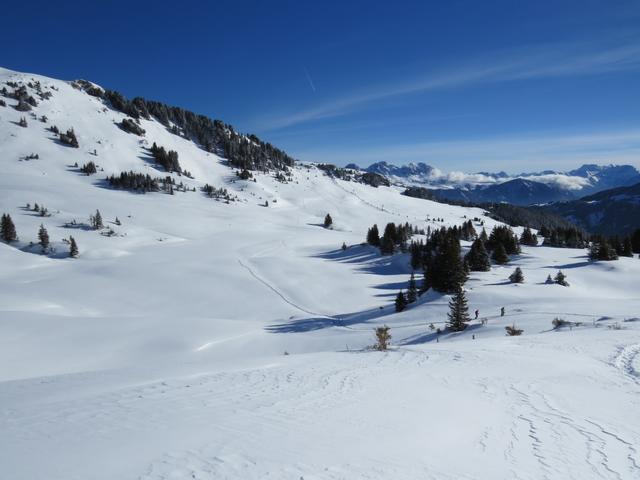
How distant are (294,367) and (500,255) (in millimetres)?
52103

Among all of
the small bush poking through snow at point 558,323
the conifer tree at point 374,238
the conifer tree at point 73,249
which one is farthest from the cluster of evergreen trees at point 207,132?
the small bush poking through snow at point 558,323

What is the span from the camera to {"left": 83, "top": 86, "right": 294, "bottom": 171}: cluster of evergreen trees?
16100 centimetres

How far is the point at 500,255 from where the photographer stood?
5675 cm

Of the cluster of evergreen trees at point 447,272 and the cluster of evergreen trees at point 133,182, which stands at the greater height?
the cluster of evergreen trees at point 133,182

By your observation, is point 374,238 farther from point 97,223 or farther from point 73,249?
point 97,223

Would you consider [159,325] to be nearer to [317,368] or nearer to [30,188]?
[317,368]

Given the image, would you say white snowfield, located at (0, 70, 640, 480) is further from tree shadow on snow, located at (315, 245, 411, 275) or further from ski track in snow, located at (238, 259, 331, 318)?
tree shadow on snow, located at (315, 245, 411, 275)

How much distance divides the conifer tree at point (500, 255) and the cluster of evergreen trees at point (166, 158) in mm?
112332

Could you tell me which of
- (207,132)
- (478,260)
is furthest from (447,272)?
(207,132)

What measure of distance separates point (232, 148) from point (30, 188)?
308 feet

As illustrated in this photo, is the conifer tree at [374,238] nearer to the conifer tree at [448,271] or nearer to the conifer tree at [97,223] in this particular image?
the conifer tree at [448,271]

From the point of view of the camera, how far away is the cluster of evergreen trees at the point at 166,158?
5167 inches

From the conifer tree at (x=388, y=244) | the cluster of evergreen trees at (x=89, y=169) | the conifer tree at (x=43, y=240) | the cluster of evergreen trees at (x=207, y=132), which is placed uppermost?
the cluster of evergreen trees at (x=207, y=132)

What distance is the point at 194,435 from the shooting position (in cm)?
696
